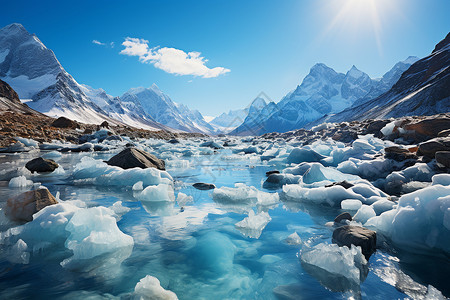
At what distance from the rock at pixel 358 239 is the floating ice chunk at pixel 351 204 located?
5.19 feet

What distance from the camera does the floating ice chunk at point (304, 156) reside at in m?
11.8

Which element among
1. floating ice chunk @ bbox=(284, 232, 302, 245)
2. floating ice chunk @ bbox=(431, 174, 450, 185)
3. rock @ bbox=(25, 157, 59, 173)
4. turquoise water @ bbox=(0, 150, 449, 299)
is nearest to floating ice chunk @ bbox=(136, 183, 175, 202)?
turquoise water @ bbox=(0, 150, 449, 299)

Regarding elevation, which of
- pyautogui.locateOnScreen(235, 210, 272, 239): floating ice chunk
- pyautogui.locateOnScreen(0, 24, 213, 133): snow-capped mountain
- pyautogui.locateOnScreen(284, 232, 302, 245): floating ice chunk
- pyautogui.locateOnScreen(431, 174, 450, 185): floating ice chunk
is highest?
pyautogui.locateOnScreen(0, 24, 213, 133): snow-capped mountain

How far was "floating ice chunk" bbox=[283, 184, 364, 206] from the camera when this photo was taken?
4886 millimetres

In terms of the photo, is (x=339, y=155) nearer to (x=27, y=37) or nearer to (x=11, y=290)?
(x=11, y=290)

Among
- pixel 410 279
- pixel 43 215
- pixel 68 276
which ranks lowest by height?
pixel 410 279

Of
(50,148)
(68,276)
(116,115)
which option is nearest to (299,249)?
(68,276)

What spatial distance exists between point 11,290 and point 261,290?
2.24 metres

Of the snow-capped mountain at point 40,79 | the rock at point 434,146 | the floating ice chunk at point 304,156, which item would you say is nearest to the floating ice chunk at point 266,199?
the rock at point 434,146

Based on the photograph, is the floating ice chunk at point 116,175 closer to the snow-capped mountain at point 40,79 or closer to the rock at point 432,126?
the rock at point 432,126

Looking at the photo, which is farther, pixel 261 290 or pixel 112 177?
pixel 112 177

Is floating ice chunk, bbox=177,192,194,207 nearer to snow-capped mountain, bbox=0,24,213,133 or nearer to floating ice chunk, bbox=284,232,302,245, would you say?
floating ice chunk, bbox=284,232,302,245

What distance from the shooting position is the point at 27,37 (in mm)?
174250

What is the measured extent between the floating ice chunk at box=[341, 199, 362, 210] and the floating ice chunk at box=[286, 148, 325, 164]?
743 centimetres
